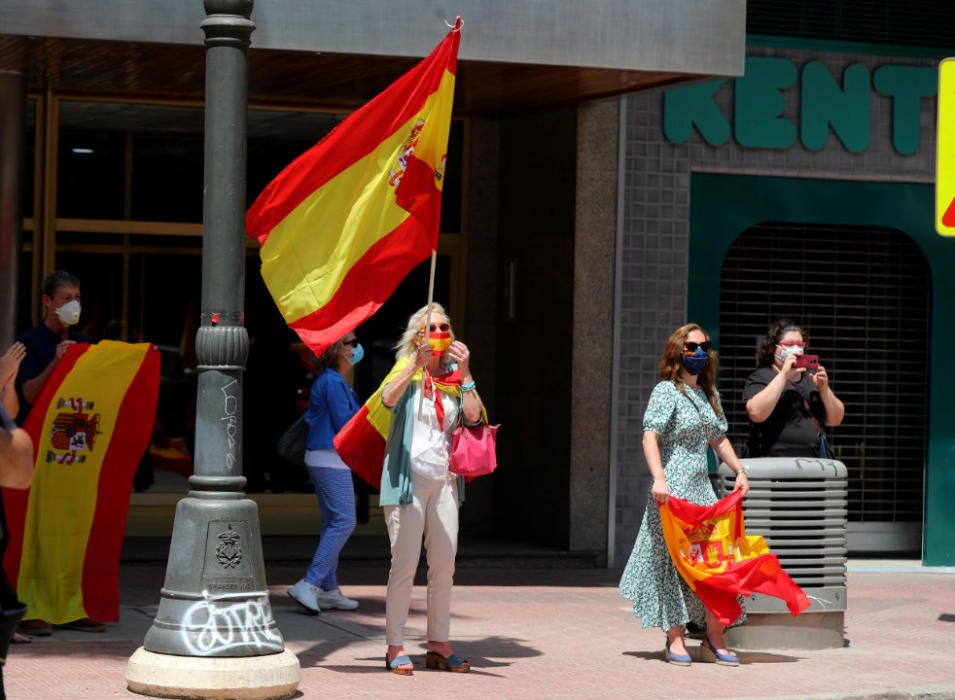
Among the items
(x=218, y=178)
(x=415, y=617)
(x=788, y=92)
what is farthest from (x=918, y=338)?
(x=218, y=178)

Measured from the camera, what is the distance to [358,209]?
8.25m

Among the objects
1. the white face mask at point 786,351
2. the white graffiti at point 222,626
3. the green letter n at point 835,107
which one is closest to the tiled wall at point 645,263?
the green letter n at point 835,107

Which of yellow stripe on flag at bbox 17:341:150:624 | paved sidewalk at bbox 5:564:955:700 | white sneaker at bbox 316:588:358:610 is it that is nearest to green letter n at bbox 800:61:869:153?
paved sidewalk at bbox 5:564:955:700

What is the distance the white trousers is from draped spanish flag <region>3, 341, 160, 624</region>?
1.96 m

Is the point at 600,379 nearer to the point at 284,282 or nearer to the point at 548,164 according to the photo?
the point at 548,164

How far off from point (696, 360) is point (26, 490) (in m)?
3.87

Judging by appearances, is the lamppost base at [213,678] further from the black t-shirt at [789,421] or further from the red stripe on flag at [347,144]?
the black t-shirt at [789,421]

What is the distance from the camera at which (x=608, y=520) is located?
13570 millimetres

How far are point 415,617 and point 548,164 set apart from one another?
15.2 feet

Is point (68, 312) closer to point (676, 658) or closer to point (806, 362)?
point (676, 658)

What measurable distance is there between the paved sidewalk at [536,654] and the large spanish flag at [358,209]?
1927 mm

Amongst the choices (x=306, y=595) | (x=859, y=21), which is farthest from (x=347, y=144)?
(x=859, y=21)

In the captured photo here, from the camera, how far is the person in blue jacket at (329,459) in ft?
34.3

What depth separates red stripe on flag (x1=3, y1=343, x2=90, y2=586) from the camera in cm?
938
